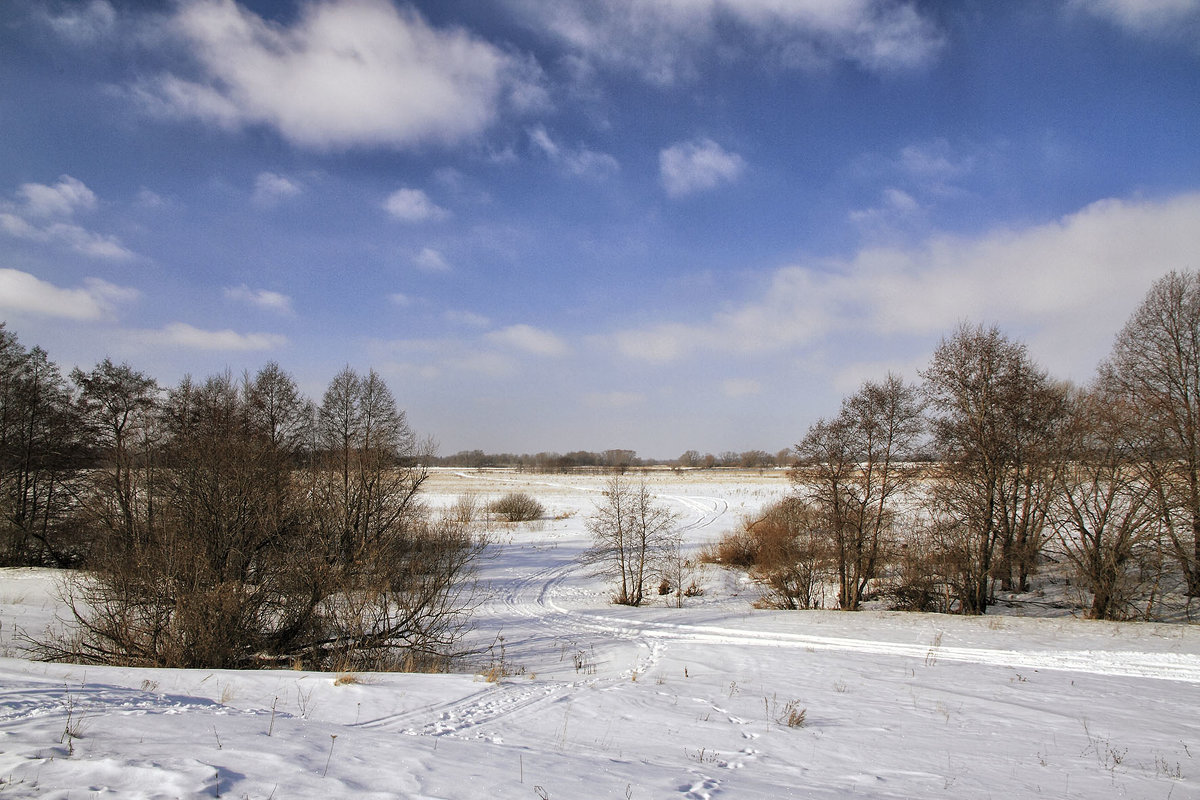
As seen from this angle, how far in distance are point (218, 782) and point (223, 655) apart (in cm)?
951

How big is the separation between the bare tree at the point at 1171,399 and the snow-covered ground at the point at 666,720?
146 inches

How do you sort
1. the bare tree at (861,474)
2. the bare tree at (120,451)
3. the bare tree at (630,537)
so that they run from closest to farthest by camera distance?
the bare tree at (120,451), the bare tree at (861,474), the bare tree at (630,537)

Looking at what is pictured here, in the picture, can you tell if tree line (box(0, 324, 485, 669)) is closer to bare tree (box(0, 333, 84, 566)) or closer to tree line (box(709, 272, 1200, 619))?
bare tree (box(0, 333, 84, 566))

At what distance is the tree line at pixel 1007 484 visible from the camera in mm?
17219

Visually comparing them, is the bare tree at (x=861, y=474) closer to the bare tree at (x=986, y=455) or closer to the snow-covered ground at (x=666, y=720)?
the bare tree at (x=986, y=455)

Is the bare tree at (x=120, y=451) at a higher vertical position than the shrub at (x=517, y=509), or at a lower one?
higher

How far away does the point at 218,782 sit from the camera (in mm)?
4016

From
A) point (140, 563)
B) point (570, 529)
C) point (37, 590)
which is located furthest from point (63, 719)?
point (570, 529)

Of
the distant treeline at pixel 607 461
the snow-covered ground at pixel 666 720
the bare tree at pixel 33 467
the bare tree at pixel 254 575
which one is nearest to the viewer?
the snow-covered ground at pixel 666 720

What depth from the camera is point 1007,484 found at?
20406 mm

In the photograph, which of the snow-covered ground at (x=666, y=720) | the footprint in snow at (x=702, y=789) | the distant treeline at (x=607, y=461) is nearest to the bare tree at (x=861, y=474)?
the snow-covered ground at (x=666, y=720)

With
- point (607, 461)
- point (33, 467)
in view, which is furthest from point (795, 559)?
point (607, 461)

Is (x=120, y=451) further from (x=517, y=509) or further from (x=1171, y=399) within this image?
(x=1171, y=399)

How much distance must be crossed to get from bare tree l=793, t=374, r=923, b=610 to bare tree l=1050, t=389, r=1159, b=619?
14.9 ft
